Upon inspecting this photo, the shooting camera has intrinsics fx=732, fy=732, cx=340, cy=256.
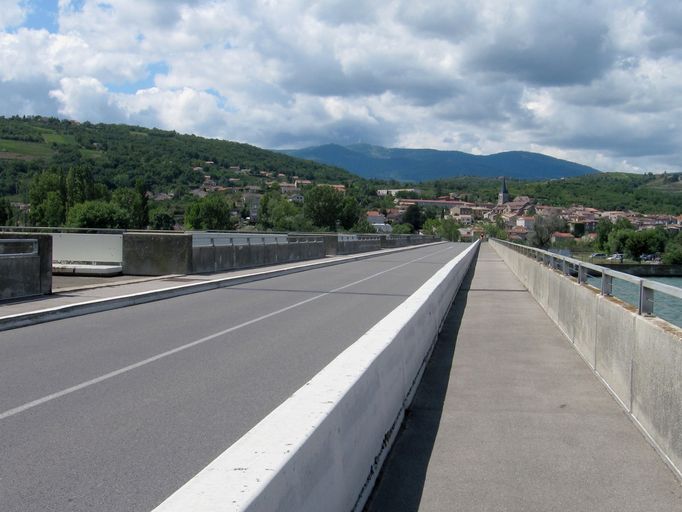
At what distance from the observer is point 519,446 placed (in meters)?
6.35

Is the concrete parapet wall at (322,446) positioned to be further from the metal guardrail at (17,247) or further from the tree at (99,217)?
the tree at (99,217)

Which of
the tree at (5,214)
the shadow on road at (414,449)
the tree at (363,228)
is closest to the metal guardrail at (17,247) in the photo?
the shadow on road at (414,449)

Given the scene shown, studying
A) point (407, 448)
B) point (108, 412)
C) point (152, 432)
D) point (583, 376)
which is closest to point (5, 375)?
point (108, 412)

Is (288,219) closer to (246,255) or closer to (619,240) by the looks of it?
Answer: (619,240)

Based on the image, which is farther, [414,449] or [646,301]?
[646,301]

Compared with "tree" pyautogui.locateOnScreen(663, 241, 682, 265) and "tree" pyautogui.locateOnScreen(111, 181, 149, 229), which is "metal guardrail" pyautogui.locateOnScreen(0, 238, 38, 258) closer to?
"tree" pyautogui.locateOnScreen(663, 241, 682, 265)

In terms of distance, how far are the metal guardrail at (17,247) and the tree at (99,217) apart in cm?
7174

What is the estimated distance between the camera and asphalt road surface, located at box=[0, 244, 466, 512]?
4867mm

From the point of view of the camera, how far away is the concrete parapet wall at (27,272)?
14352mm

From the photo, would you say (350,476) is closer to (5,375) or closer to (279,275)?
(5,375)

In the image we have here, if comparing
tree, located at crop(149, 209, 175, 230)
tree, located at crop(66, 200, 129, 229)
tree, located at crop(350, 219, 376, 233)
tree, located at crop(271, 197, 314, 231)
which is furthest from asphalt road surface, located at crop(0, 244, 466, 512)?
tree, located at crop(149, 209, 175, 230)

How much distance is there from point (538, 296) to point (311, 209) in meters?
139

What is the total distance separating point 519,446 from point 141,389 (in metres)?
3.83

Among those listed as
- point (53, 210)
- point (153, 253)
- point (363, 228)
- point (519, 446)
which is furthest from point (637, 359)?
point (363, 228)
